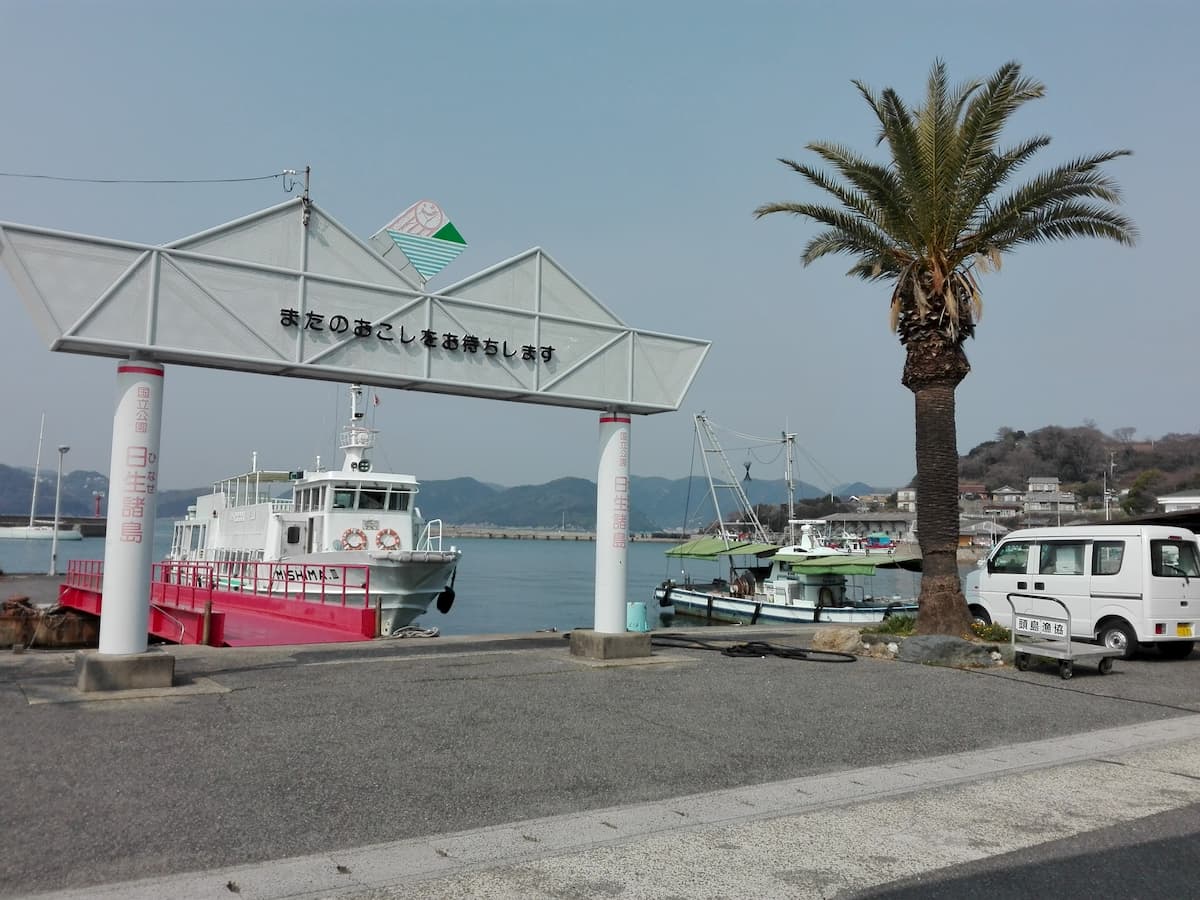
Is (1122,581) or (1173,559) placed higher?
(1173,559)

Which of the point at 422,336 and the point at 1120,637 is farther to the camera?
the point at 1120,637

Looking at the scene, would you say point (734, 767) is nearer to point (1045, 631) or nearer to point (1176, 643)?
point (1045, 631)

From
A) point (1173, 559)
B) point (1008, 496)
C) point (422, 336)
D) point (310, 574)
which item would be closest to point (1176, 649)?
point (1173, 559)

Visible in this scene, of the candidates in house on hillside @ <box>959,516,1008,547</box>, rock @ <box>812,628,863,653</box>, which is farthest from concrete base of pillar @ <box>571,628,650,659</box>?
house on hillside @ <box>959,516,1008,547</box>

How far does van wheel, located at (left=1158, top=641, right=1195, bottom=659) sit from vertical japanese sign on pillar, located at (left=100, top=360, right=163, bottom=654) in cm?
1449

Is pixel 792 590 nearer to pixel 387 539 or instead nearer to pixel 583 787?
pixel 387 539

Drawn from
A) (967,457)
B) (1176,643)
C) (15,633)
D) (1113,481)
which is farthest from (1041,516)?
(15,633)

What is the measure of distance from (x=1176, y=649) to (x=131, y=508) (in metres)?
15.2

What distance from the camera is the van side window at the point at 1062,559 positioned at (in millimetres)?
14633

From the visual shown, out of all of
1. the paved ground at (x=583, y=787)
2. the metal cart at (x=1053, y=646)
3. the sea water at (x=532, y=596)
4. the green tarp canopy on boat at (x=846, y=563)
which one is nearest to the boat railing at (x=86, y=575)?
the sea water at (x=532, y=596)

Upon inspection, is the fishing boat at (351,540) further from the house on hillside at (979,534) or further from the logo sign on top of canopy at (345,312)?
the house on hillside at (979,534)

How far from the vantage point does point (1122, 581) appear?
13.8 metres

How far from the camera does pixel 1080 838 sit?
5176 mm

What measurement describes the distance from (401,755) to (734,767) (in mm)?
2482
